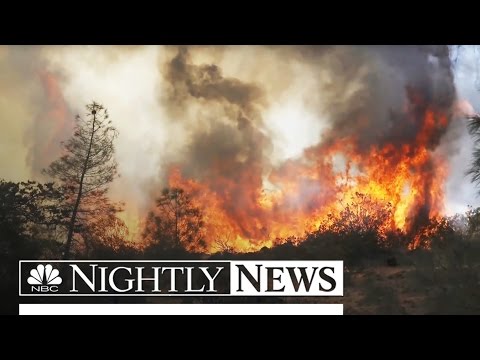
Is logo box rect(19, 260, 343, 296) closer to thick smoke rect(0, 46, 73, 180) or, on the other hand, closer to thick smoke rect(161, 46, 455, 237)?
thick smoke rect(161, 46, 455, 237)

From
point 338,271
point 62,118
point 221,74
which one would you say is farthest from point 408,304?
point 62,118

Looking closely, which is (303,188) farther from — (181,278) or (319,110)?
(181,278)

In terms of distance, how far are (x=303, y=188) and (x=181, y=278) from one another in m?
1.88

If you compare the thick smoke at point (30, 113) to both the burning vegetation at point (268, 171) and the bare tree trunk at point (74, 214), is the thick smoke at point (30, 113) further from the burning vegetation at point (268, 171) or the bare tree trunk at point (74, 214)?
the bare tree trunk at point (74, 214)

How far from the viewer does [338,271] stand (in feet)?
18.6

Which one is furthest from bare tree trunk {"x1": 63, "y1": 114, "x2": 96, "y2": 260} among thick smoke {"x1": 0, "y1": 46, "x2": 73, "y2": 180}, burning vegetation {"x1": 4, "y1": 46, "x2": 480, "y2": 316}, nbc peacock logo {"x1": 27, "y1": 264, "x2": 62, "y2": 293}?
thick smoke {"x1": 0, "y1": 46, "x2": 73, "y2": 180}

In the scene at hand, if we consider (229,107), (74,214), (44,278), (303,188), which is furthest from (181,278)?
(229,107)

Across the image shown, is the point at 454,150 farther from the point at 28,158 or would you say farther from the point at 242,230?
the point at 28,158

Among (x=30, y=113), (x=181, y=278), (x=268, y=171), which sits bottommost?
(x=181, y=278)

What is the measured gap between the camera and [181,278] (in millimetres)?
5668

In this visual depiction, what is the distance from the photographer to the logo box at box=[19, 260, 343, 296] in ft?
18.5

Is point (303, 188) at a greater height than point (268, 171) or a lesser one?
lesser

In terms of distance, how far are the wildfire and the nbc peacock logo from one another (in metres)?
1.83

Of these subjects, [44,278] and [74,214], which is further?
[74,214]
